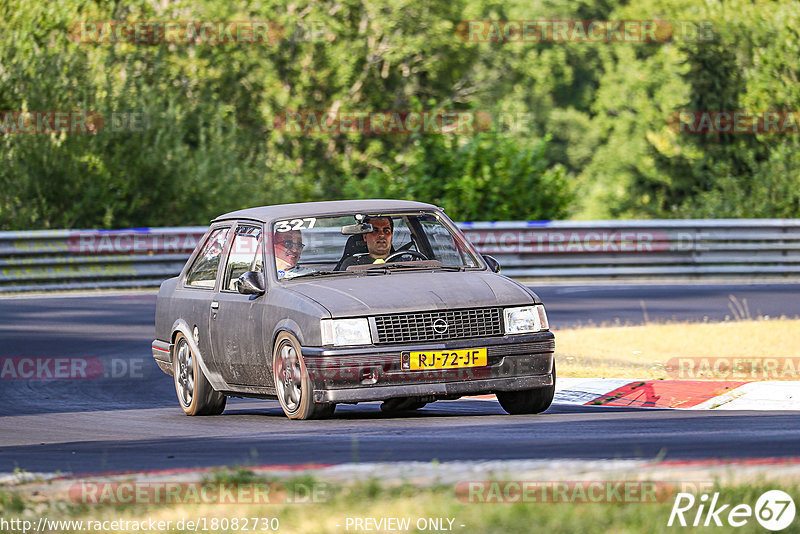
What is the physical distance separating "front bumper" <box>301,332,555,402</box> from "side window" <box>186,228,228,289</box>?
2013 mm

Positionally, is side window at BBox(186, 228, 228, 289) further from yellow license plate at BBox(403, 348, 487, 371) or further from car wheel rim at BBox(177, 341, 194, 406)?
yellow license plate at BBox(403, 348, 487, 371)

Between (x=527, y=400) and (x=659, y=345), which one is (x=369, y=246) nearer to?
(x=527, y=400)

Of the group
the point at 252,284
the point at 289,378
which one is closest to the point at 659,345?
the point at 252,284

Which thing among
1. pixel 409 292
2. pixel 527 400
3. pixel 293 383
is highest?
pixel 409 292

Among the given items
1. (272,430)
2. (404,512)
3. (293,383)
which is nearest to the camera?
(404,512)

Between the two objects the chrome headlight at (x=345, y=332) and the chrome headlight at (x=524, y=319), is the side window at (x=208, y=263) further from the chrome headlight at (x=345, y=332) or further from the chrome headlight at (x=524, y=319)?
the chrome headlight at (x=524, y=319)

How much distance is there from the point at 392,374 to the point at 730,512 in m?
4.09

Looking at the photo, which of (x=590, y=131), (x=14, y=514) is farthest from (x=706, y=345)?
(x=590, y=131)

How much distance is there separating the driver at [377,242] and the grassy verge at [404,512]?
4.41 m

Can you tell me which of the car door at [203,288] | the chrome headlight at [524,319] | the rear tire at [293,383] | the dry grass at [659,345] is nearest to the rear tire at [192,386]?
the car door at [203,288]

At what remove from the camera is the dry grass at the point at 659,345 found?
13047 millimetres

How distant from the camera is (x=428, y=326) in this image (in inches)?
371

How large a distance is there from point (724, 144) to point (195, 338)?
101 feet

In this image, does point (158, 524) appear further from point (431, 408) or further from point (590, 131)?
point (590, 131)
